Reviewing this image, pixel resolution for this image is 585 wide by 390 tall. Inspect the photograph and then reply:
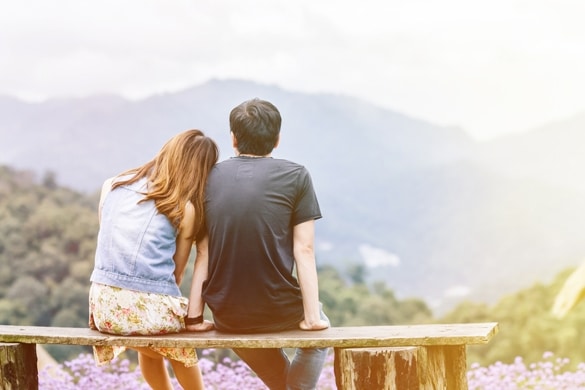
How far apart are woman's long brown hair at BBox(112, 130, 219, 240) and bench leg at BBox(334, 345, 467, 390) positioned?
0.67 m

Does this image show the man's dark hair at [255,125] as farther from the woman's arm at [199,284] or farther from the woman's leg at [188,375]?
the woman's leg at [188,375]

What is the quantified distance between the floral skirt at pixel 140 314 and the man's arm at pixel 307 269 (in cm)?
43

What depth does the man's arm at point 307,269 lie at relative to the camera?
2.83 m

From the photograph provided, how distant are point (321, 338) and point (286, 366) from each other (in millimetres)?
347

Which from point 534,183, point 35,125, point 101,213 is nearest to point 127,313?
point 101,213

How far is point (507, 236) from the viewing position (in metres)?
11.3

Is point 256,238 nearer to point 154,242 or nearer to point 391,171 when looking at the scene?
point 154,242

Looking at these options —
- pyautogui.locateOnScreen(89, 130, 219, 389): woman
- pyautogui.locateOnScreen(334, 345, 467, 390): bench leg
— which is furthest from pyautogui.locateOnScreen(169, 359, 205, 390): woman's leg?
pyautogui.locateOnScreen(334, 345, 467, 390): bench leg

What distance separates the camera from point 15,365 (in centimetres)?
318

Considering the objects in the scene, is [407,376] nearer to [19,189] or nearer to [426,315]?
[426,315]

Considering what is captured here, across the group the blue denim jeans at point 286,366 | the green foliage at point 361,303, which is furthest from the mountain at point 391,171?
the blue denim jeans at point 286,366

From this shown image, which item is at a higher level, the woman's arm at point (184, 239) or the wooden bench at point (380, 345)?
the woman's arm at point (184, 239)

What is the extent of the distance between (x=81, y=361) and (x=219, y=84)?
28.2 ft

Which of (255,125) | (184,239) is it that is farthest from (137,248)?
(255,125)
